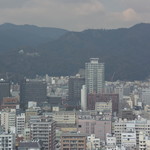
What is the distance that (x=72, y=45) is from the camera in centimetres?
10300

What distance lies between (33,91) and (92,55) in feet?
143

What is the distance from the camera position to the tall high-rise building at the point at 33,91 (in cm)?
5022

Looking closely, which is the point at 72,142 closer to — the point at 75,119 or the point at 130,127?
the point at 130,127

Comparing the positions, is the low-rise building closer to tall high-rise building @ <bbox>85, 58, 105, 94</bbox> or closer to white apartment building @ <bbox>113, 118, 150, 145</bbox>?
white apartment building @ <bbox>113, 118, 150, 145</bbox>

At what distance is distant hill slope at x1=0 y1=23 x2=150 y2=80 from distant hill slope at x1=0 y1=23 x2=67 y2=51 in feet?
24.5

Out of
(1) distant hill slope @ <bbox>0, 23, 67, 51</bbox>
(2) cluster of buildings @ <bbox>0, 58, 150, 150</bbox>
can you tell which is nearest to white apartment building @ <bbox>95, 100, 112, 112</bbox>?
(2) cluster of buildings @ <bbox>0, 58, 150, 150</bbox>

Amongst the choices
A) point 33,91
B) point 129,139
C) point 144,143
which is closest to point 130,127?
point 129,139

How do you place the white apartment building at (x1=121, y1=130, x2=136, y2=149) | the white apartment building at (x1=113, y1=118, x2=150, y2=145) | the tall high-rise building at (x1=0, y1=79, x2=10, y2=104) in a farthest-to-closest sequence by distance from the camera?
the tall high-rise building at (x1=0, y1=79, x2=10, y2=104) < the white apartment building at (x1=113, y1=118, x2=150, y2=145) < the white apartment building at (x1=121, y1=130, x2=136, y2=149)

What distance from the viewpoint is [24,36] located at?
126 m

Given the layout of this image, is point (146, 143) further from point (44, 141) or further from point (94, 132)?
point (94, 132)

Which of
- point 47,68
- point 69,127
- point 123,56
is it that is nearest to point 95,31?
point 123,56

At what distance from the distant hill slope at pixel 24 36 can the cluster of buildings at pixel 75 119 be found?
155ft

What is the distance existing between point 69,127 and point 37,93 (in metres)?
19.8

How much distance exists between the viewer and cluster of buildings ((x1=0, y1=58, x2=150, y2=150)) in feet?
75.6
